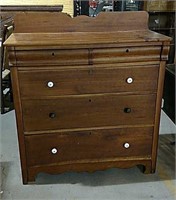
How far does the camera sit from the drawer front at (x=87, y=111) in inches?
73.4

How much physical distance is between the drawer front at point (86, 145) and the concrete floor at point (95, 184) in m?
0.18

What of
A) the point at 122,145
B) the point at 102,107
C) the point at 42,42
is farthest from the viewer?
the point at 122,145

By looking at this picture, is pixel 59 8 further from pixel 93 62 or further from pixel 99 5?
pixel 93 62

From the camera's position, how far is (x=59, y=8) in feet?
12.8

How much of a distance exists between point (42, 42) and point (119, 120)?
0.74 meters

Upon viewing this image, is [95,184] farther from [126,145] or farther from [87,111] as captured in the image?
[87,111]

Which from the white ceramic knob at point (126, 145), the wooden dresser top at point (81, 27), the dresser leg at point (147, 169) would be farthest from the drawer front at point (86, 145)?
the wooden dresser top at point (81, 27)

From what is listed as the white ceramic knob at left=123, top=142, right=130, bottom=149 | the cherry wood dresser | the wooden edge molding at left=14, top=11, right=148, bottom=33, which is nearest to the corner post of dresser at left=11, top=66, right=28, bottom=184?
the cherry wood dresser

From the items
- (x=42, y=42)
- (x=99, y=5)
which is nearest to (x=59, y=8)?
(x=99, y=5)

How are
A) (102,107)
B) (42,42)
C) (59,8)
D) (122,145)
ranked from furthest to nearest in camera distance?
(59,8), (122,145), (102,107), (42,42)

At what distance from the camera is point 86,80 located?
182 centimetres

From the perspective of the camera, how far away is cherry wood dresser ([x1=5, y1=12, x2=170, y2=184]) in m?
1.75

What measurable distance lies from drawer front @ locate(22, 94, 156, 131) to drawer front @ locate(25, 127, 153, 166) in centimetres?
7

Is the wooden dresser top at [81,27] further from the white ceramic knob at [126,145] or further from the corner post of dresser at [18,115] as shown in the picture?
the white ceramic knob at [126,145]
